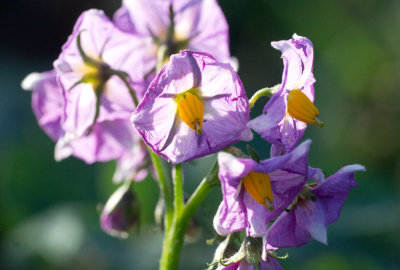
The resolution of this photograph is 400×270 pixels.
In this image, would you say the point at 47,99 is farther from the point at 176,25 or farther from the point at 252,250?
the point at 252,250

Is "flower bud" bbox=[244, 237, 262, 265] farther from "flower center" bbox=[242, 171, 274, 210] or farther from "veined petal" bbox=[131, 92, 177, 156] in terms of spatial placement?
"veined petal" bbox=[131, 92, 177, 156]

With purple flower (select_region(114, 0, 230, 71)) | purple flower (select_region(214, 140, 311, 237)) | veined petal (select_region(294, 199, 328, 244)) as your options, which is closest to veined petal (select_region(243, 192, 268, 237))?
purple flower (select_region(214, 140, 311, 237))

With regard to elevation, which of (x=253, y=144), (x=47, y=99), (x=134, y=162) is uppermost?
(x=47, y=99)

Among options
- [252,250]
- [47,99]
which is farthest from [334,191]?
[47,99]

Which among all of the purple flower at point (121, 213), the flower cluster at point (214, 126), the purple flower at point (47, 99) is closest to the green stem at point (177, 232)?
the flower cluster at point (214, 126)

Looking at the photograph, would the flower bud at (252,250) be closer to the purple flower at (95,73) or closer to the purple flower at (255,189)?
the purple flower at (255,189)
